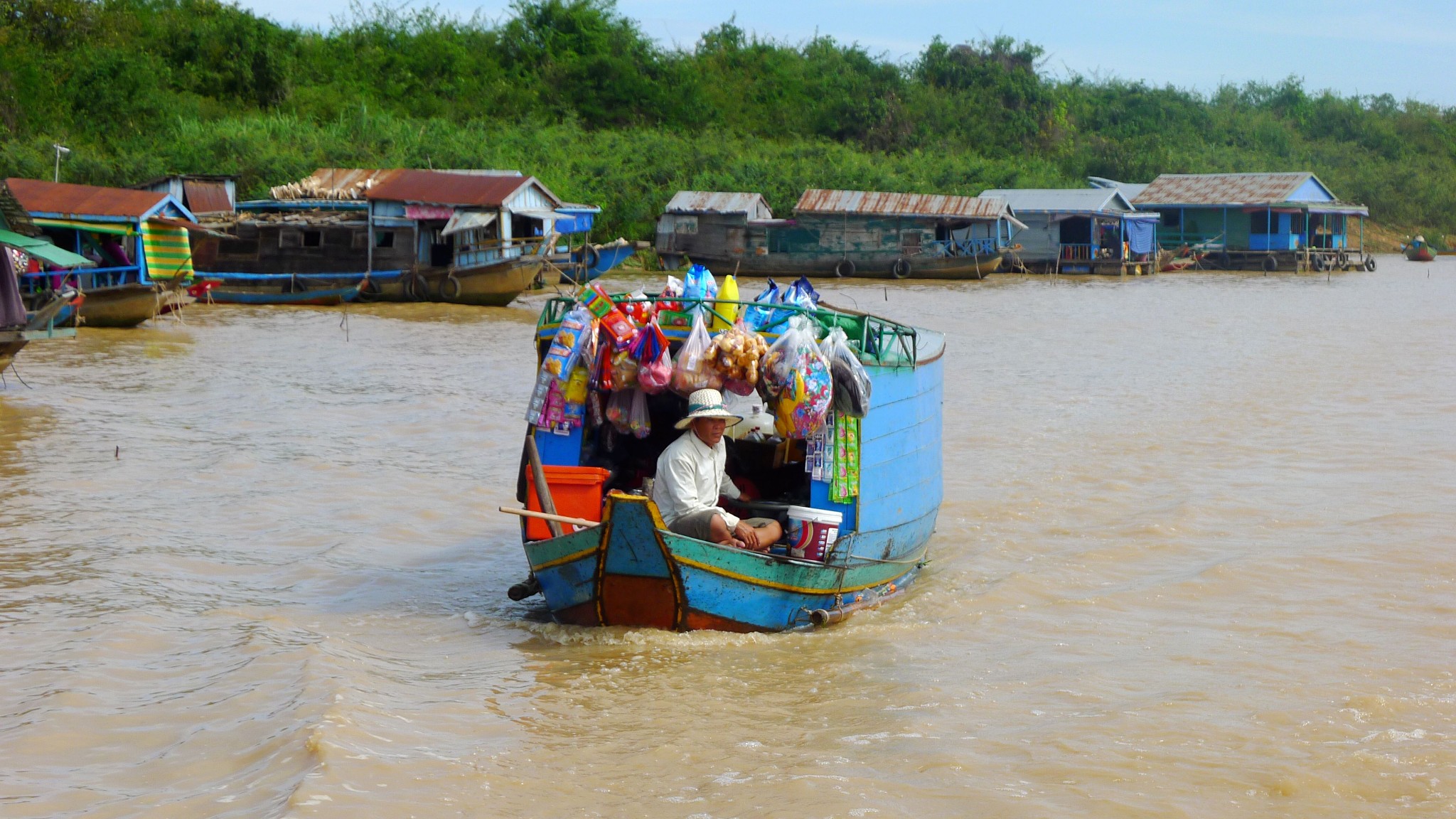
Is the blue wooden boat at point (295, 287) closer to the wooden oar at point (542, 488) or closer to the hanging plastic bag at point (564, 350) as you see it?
the hanging plastic bag at point (564, 350)

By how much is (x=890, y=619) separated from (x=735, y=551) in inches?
51.1

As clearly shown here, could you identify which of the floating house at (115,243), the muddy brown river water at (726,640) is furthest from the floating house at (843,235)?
the muddy brown river water at (726,640)

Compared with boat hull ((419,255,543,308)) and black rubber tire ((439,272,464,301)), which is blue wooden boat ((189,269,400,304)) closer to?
boat hull ((419,255,543,308))

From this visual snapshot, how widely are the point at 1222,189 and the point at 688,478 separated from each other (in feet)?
119

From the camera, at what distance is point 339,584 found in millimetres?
7301

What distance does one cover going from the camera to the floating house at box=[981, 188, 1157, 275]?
34.4 meters

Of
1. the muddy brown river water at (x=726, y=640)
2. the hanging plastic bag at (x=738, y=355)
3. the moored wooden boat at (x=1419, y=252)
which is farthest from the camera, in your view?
the moored wooden boat at (x=1419, y=252)

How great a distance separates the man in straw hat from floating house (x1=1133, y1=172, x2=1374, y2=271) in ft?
113

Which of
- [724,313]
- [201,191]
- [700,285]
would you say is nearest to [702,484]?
[724,313]

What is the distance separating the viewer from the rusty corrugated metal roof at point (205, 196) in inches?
1004

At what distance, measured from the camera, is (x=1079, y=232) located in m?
35.3

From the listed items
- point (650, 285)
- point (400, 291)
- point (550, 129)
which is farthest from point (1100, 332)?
point (550, 129)

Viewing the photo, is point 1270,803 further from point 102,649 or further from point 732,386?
point 102,649

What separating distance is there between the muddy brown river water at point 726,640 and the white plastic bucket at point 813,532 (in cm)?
43
